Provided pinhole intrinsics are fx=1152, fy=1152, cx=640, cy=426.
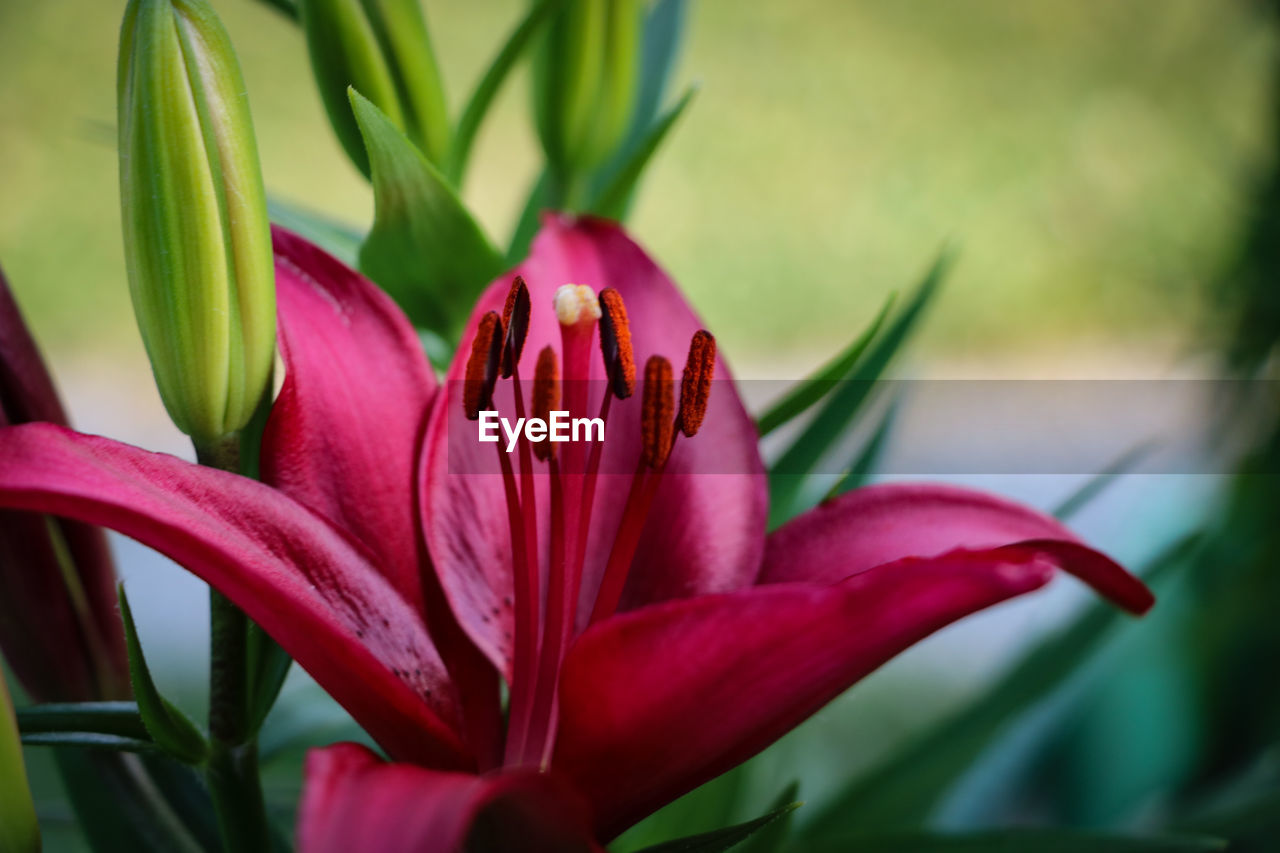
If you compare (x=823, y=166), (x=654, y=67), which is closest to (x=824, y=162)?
(x=823, y=166)

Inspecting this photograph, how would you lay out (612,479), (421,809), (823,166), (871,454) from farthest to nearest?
(823,166) < (871,454) < (612,479) < (421,809)

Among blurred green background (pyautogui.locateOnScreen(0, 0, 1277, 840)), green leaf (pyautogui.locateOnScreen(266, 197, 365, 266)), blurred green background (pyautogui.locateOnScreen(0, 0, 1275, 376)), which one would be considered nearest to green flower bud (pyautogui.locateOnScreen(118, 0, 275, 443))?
green leaf (pyautogui.locateOnScreen(266, 197, 365, 266))

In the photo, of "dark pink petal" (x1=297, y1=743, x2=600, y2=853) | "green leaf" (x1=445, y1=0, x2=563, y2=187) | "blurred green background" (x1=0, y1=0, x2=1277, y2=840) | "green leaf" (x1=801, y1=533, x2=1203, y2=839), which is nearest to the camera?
"dark pink petal" (x1=297, y1=743, x2=600, y2=853)

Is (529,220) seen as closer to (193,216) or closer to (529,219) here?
(529,219)

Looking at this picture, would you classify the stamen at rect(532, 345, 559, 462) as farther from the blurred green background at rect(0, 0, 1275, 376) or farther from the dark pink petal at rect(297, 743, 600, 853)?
the blurred green background at rect(0, 0, 1275, 376)

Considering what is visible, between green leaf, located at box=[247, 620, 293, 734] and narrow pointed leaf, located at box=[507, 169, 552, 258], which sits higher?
narrow pointed leaf, located at box=[507, 169, 552, 258]
